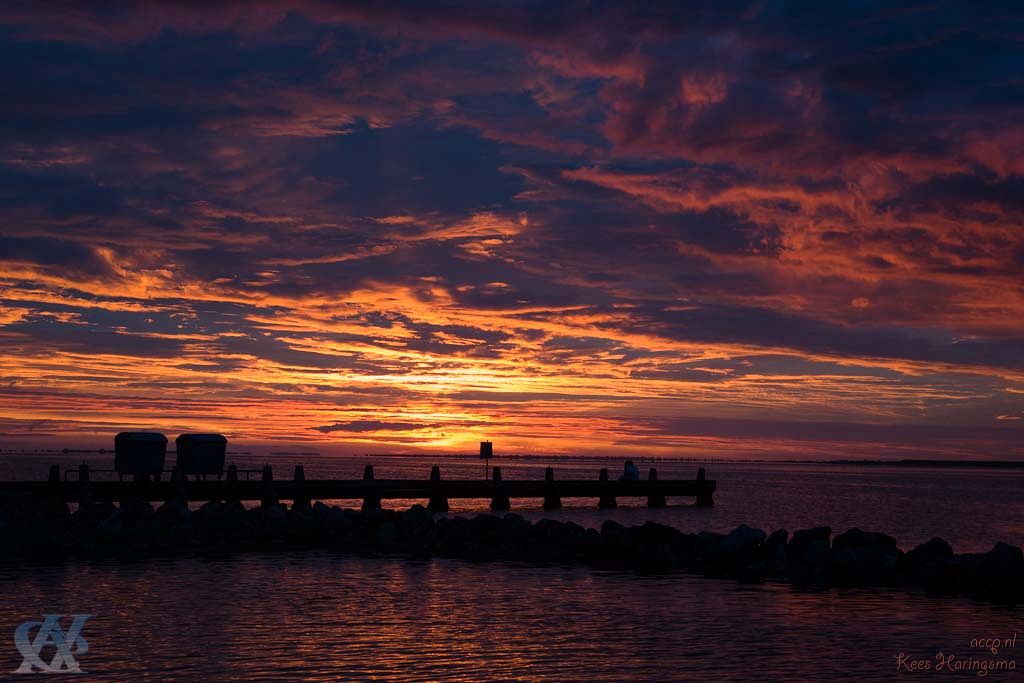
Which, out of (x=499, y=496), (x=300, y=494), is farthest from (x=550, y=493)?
(x=300, y=494)

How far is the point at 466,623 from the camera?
18812 millimetres

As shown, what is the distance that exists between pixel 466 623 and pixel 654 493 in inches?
1673

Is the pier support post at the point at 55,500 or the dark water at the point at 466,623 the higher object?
the pier support post at the point at 55,500

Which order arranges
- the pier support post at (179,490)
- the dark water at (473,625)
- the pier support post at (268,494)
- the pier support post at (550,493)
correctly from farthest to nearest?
the pier support post at (550,493) → the pier support post at (268,494) → the pier support post at (179,490) → the dark water at (473,625)

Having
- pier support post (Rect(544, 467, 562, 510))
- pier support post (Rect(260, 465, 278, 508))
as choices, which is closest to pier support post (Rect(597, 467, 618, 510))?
pier support post (Rect(544, 467, 562, 510))

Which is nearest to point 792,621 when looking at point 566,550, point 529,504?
point 566,550

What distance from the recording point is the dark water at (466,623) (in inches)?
590

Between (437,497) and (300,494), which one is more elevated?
(300,494)

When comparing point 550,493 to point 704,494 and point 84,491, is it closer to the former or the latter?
point 704,494

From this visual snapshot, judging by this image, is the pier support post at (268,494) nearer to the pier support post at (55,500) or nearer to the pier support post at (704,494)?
the pier support post at (55,500)

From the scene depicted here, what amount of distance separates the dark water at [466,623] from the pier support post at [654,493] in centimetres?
3228

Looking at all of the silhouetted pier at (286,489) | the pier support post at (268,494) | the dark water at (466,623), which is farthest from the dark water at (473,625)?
the pier support post at (268,494)

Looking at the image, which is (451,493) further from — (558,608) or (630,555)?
(558,608)

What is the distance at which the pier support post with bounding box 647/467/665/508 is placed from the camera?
2346 inches
